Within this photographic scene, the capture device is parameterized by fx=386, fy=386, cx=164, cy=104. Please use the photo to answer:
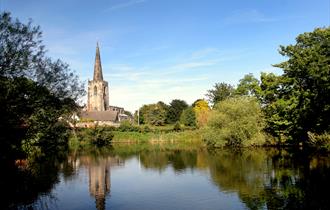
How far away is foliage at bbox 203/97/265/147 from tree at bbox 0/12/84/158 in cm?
3267

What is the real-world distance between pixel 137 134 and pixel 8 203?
6772 centimetres

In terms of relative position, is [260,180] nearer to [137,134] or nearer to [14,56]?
[14,56]

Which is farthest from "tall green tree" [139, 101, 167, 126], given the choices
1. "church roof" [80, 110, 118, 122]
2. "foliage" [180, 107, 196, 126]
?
"foliage" [180, 107, 196, 126]

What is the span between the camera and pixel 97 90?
140500mm

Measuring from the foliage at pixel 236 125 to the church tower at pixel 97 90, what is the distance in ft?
262

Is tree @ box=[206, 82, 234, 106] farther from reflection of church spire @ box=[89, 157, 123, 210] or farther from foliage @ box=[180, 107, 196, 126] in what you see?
reflection of church spire @ box=[89, 157, 123, 210]

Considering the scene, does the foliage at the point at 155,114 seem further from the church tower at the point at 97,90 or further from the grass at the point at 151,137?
the grass at the point at 151,137

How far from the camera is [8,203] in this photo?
23547 millimetres

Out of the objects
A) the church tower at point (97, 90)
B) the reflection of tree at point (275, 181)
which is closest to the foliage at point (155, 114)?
the church tower at point (97, 90)

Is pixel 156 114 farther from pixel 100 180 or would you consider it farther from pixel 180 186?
pixel 180 186

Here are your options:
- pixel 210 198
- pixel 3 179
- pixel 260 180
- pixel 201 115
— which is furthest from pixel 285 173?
pixel 201 115

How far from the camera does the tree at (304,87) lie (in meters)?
46.4

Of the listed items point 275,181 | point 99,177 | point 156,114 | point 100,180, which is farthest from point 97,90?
point 275,181

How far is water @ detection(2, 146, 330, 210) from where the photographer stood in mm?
23734
